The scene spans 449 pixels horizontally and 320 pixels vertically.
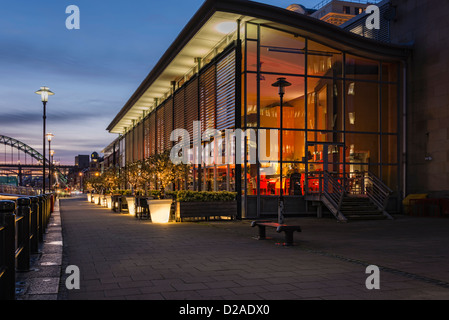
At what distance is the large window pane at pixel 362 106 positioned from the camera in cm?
2359

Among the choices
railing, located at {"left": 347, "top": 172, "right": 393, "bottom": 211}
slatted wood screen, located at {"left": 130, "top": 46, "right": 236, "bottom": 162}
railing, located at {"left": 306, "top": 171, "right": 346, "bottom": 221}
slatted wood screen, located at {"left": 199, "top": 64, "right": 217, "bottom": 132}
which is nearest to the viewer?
railing, located at {"left": 306, "top": 171, "right": 346, "bottom": 221}

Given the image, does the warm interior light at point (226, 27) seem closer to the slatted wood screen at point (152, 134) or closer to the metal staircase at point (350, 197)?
the metal staircase at point (350, 197)

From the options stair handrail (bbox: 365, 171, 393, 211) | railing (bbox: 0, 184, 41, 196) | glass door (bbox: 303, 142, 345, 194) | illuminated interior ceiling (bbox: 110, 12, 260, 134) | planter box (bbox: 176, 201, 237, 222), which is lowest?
railing (bbox: 0, 184, 41, 196)

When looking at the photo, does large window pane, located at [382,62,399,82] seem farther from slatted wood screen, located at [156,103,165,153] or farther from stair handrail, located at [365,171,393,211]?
slatted wood screen, located at [156,103,165,153]

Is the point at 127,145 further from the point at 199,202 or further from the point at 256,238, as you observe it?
the point at 256,238

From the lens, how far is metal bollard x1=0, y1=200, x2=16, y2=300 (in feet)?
16.4

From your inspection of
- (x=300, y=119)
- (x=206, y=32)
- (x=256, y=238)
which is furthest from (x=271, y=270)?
(x=206, y=32)

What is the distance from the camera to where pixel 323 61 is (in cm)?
2300

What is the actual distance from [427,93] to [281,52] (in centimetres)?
769

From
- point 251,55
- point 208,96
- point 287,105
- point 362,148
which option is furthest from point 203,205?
point 362,148

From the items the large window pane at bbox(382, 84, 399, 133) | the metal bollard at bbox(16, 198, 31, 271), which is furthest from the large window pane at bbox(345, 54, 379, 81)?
the metal bollard at bbox(16, 198, 31, 271)

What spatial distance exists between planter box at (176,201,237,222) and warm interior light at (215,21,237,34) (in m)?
8.22

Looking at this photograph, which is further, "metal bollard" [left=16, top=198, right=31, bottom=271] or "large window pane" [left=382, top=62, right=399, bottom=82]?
"large window pane" [left=382, top=62, right=399, bottom=82]

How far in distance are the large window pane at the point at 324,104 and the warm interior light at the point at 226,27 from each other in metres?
4.45
